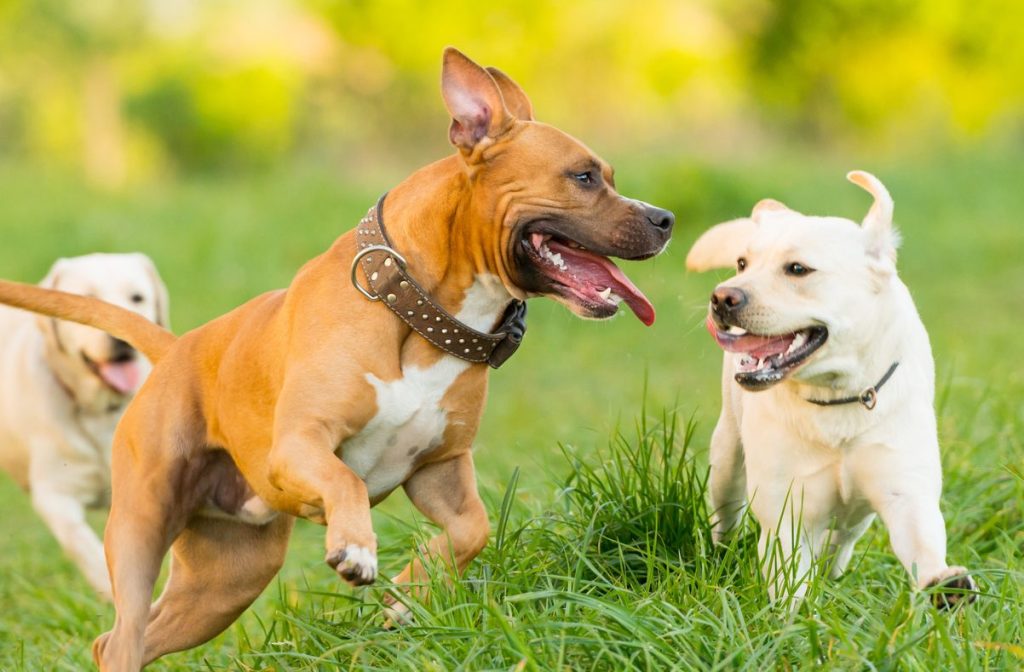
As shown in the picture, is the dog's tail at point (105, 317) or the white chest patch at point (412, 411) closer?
the white chest patch at point (412, 411)

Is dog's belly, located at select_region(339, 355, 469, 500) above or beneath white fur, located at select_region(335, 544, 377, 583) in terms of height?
above

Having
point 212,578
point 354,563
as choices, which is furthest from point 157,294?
point 354,563

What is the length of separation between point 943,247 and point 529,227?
34.2ft

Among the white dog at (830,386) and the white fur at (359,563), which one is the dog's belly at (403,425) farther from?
the white dog at (830,386)

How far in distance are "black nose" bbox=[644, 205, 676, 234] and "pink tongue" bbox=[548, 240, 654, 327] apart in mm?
172

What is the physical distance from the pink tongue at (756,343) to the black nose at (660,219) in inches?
13.1

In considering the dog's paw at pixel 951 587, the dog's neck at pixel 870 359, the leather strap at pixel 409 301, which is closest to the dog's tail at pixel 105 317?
the leather strap at pixel 409 301

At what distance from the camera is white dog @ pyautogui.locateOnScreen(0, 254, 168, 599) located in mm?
6266

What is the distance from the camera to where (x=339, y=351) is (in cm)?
382

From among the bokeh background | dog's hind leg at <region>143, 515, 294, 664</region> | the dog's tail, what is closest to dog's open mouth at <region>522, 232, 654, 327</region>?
dog's hind leg at <region>143, 515, 294, 664</region>

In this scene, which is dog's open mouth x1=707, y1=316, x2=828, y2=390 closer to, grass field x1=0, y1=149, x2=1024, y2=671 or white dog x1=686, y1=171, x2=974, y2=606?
white dog x1=686, y1=171, x2=974, y2=606

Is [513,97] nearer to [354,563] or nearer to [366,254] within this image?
[366,254]

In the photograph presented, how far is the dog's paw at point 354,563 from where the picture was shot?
344cm

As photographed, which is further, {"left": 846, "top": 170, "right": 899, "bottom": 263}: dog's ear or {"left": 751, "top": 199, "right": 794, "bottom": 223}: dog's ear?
{"left": 751, "top": 199, "right": 794, "bottom": 223}: dog's ear
